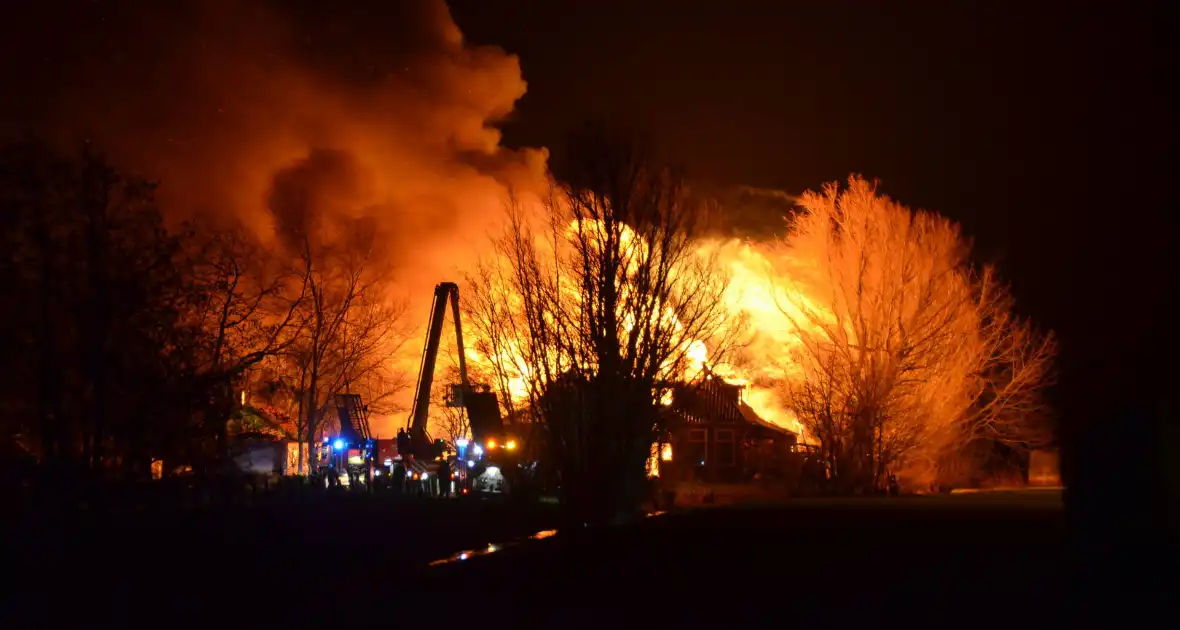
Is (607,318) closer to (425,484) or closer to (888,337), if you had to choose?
(425,484)

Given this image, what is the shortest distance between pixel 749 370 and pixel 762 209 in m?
8.60

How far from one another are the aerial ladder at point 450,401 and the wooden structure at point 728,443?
9.87 meters

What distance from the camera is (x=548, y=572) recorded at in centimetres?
1398

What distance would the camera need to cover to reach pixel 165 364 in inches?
1009

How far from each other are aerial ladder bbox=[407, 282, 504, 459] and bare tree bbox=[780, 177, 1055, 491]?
13.3 metres

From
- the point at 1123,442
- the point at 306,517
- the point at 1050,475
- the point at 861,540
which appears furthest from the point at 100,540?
the point at 1050,475

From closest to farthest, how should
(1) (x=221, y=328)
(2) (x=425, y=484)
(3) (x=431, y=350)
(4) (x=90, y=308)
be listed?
(4) (x=90, y=308) → (1) (x=221, y=328) → (2) (x=425, y=484) → (3) (x=431, y=350)

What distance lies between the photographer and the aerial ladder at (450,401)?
1517 inches

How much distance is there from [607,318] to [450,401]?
23198 mm

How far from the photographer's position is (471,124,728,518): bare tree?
24328 mm

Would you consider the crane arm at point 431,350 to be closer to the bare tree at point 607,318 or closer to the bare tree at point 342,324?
the bare tree at point 342,324

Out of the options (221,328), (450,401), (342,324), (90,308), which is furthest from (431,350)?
(90,308)

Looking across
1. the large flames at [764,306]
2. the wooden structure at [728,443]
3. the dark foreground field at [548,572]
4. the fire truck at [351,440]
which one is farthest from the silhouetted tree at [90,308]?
the wooden structure at [728,443]

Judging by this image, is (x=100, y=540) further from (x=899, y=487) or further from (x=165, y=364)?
(x=899, y=487)
